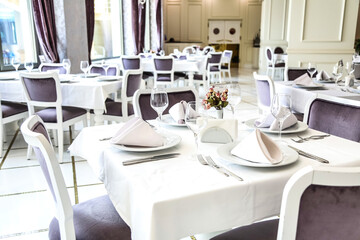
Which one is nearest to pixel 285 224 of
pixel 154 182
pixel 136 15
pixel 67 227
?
pixel 154 182

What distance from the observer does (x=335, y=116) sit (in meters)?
2.12

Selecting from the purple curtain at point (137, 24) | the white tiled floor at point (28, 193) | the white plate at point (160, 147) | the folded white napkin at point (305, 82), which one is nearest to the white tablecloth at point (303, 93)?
the folded white napkin at point (305, 82)

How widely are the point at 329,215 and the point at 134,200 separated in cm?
61

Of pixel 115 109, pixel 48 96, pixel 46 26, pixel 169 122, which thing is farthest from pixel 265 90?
pixel 46 26

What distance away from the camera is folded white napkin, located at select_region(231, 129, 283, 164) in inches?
50.5

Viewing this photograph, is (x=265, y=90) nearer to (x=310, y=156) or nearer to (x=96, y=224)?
(x=310, y=156)

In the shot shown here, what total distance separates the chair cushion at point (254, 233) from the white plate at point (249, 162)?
1.07ft

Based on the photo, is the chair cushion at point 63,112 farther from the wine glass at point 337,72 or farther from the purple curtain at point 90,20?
the purple curtain at point 90,20

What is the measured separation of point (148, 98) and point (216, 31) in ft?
43.0

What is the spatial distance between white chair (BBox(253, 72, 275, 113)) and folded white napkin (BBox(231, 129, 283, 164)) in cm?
195

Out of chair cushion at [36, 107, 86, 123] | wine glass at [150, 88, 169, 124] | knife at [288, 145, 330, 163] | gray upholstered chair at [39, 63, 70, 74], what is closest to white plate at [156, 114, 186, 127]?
wine glass at [150, 88, 169, 124]

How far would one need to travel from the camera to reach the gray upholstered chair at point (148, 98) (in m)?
2.37

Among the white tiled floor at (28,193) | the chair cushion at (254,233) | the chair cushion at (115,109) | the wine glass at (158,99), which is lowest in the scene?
the white tiled floor at (28,193)

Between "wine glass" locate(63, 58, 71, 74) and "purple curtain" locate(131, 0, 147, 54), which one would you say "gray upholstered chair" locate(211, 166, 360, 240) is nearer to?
"wine glass" locate(63, 58, 71, 74)
